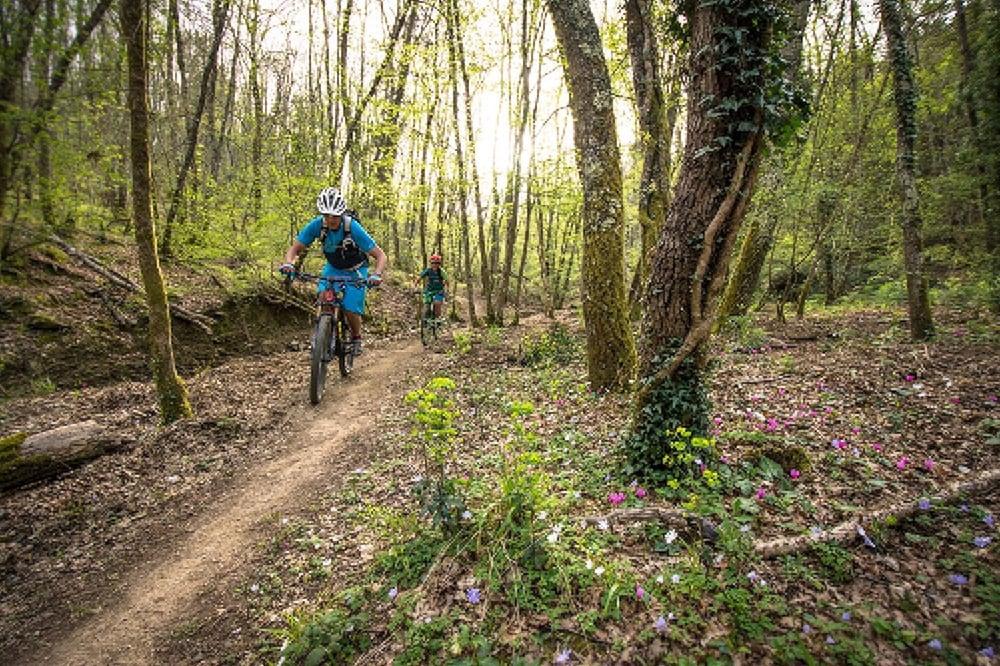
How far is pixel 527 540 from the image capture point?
129 inches

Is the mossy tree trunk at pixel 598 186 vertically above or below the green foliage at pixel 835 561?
above

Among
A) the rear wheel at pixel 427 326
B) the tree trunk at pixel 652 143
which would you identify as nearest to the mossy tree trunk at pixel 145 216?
the rear wheel at pixel 427 326

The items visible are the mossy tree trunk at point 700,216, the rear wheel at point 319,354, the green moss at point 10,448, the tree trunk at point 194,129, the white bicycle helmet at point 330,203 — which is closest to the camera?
the mossy tree trunk at point 700,216

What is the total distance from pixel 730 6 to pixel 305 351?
33.1 ft

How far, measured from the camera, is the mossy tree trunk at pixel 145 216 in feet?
19.1

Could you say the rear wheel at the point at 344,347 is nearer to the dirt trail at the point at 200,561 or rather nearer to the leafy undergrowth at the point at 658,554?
the dirt trail at the point at 200,561

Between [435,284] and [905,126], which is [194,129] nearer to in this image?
[435,284]

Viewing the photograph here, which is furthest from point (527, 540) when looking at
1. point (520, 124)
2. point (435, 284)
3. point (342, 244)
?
point (520, 124)

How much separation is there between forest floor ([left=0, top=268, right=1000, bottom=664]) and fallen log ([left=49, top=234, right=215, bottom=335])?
119 inches

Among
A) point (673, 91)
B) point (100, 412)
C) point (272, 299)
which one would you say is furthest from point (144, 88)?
point (673, 91)

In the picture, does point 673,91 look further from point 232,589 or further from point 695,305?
point 232,589

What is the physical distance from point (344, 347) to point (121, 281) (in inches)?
180

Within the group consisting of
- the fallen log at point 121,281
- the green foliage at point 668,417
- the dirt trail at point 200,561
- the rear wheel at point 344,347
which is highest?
the fallen log at point 121,281

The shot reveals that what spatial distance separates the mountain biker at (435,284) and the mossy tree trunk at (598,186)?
21.2ft
